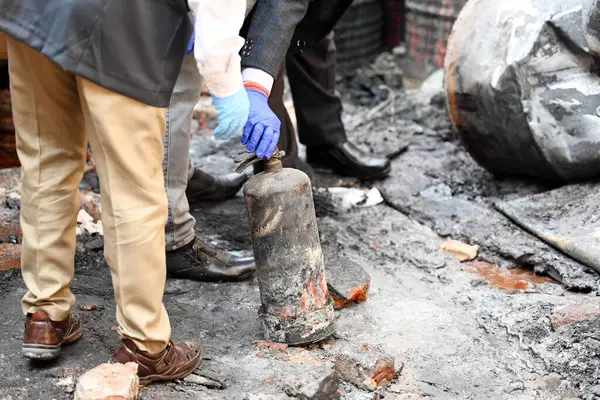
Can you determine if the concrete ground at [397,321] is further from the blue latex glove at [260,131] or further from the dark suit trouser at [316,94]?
the blue latex glove at [260,131]

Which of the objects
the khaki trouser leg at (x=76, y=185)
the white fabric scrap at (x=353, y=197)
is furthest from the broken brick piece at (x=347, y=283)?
the white fabric scrap at (x=353, y=197)

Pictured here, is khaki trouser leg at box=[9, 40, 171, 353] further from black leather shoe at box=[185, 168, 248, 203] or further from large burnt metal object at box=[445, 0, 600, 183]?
large burnt metal object at box=[445, 0, 600, 183]

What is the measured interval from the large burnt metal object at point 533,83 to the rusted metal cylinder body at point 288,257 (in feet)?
5.55

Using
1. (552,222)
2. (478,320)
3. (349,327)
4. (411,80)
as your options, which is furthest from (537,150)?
(411,80)

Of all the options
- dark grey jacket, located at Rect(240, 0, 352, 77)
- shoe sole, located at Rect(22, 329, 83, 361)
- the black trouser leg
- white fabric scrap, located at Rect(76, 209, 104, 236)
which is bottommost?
white fabric scrap, located at Rect(76, 209, 104, 236)

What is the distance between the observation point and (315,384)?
248cm

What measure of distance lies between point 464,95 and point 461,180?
671 mm

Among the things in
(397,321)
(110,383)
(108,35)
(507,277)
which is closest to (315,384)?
(110,383)

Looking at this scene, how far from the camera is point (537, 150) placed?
402 centimetres

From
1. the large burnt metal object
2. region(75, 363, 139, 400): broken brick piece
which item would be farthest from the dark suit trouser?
region(75, 363, 139, 400): broken brick piece

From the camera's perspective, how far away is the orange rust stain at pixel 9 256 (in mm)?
3318

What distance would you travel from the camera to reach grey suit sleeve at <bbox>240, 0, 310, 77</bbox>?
2.82m

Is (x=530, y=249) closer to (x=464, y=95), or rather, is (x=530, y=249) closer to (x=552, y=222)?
(x=552, y=222)

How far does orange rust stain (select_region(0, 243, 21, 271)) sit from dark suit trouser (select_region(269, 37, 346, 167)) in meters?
1.69
